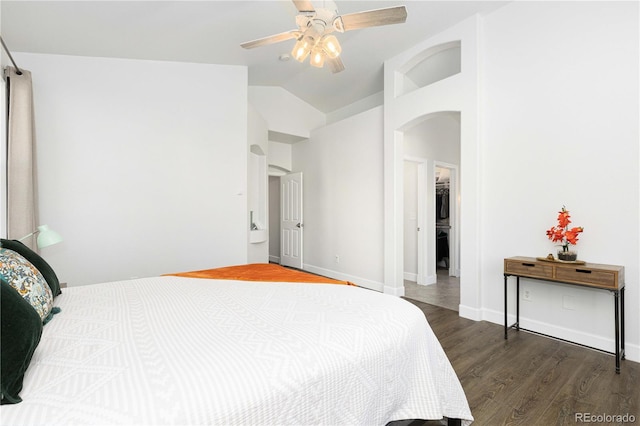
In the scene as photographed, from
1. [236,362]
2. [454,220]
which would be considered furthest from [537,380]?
[454,220]

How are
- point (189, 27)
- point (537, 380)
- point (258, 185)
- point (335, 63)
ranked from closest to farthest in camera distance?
point (537, 380)
point (335, 63)
point (189, 27)
point (258, 185)

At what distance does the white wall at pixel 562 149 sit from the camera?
2371mm

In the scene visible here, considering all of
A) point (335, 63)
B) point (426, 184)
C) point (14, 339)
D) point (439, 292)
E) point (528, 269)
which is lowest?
point (439, 292)

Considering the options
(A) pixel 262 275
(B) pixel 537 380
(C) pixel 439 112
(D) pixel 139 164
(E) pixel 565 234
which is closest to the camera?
(B) pixel 537 380

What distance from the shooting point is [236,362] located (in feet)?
2.98

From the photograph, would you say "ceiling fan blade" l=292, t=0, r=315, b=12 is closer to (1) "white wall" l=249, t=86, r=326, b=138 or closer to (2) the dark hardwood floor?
(2) the dark hardwood floor

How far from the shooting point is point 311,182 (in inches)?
227

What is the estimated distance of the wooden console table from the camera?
2.19 meters

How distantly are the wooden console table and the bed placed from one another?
1.61 meters

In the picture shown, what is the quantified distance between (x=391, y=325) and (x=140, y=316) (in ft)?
3.52

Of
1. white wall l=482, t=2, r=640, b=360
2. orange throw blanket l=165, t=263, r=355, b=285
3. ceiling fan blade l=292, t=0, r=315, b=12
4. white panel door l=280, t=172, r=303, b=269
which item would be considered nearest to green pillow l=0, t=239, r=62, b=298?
orange throw blanket l=165, t=263, r=355, b=285

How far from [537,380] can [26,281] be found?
9.42 ft

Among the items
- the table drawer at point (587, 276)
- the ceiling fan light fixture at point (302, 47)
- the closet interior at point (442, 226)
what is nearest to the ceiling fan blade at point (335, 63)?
the ceiling fan light fixture at point (302, 47)

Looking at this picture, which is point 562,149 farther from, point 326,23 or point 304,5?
point 304,5
